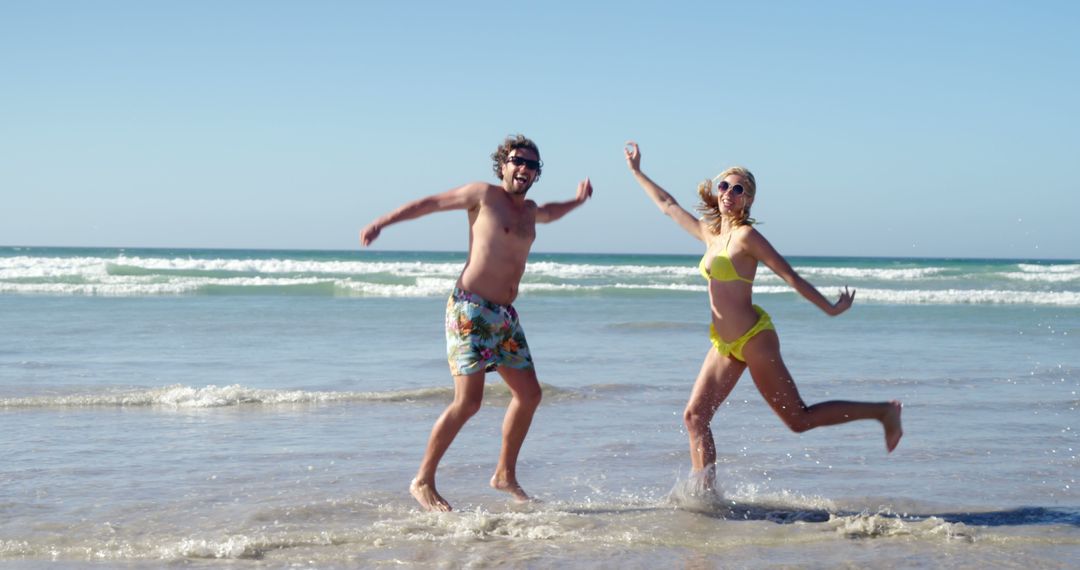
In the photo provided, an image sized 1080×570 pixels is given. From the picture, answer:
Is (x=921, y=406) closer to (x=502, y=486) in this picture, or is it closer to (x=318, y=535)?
(x=502, y=486)

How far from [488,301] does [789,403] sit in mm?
1627

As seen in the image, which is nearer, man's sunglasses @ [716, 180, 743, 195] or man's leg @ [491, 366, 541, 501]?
man's sunglasses @ [716, 180, 743, 195]

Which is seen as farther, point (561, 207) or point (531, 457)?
point (531, 457)

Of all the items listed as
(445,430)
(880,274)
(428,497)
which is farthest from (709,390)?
(880,274)

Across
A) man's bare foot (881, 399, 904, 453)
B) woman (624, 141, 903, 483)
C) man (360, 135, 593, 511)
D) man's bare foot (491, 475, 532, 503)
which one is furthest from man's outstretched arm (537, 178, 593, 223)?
man's bare foot (881, 399, 904, 453)

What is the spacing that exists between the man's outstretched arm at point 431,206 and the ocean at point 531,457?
145cm

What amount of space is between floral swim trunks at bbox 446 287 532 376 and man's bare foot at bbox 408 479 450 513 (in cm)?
63

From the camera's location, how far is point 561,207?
19.7 feet

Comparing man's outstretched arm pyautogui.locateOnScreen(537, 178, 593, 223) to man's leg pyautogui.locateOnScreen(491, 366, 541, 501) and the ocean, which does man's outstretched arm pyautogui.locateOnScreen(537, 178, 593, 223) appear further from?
the ocean

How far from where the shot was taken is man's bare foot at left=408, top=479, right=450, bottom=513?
18.3ft

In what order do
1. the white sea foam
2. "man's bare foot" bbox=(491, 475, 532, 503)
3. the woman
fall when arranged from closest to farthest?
1. the woman
2. "man's bare foot" bbox=(491, 475, 532, 503)
3. the white sea foam

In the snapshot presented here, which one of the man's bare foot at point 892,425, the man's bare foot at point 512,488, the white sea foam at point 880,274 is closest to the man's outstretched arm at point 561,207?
the man's bare foot at point 512,488

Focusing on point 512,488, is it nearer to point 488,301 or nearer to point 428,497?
point 428,497

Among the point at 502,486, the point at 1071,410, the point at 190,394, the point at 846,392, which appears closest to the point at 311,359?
the point at 190,394
